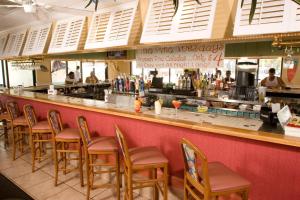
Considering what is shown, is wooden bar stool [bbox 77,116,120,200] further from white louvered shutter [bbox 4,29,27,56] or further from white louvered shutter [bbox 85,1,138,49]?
white louvered shutter [bbox 4,29,27,56]

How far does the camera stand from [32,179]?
3.47 meters

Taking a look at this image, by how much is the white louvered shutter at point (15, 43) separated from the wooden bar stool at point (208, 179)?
18.5ft

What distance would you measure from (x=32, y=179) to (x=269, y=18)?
372cm

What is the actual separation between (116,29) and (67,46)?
1.36 metres

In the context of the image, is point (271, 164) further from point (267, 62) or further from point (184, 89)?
point (267, 62)

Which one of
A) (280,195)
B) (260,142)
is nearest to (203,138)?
(260,142)

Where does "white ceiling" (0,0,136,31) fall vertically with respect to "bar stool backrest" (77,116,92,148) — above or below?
above

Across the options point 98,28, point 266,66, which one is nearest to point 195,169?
point 98,28

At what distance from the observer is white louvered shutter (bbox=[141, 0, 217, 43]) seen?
103 inches

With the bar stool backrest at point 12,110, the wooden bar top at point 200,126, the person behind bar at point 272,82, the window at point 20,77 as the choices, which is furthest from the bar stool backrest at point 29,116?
the window at point 20,77

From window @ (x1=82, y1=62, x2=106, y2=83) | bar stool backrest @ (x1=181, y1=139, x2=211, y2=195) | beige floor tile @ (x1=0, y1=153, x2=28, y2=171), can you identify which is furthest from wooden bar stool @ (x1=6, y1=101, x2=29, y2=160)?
window @ (x1=82, y1=62, x2=106, y2=83)

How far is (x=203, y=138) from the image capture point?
8.13 ft

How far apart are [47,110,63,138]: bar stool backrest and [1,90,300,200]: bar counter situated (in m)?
0.62

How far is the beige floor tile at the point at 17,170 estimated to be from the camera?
361 cm
